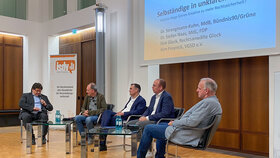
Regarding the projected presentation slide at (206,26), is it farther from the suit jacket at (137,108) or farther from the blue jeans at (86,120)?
the blue jeans at (86,120)

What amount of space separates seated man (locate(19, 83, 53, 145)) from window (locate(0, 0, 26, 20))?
11.7 ft

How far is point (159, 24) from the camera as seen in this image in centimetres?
611

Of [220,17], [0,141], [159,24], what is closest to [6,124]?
[0,141]

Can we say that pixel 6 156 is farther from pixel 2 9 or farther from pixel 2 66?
pixel 2 9

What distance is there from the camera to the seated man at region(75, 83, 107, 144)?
18.2 feet

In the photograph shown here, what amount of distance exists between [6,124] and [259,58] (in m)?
7.15

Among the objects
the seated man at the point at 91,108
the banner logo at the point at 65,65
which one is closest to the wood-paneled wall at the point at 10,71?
the banner logo at the point at 65,65

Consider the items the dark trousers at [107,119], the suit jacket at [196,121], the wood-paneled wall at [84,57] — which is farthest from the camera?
the wood-paneled wall at [84,57]

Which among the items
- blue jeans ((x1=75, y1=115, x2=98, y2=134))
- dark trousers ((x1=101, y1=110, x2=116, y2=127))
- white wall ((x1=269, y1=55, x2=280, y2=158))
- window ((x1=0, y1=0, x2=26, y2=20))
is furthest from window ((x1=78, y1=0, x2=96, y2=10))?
white wall ((x1=269, y1=55, x2=280, y2=158))

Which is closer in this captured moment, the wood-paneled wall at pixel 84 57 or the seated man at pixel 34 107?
the seated man at pixel 34 107

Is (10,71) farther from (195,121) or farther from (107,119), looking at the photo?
(195,121)

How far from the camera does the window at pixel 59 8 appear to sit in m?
9.01

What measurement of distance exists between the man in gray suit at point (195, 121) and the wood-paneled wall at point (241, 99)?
181 cm

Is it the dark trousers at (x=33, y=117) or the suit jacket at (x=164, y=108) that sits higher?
the suit jacket at (x=164, y=108)
